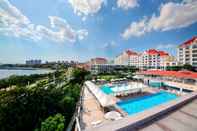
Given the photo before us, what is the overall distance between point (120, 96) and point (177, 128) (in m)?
15.2

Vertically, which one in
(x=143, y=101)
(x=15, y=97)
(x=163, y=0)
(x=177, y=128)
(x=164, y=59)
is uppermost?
(x=163, y=0)

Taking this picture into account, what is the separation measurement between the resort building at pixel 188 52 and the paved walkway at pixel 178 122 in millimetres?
41908

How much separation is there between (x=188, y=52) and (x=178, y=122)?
43681 millimetres

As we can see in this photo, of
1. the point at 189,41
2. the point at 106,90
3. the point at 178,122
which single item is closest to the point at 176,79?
the point at 106,90

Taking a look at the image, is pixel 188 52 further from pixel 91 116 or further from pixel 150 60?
pixel 91 116

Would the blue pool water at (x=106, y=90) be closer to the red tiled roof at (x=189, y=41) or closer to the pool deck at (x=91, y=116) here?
the pool deck at (x=91, y=116)

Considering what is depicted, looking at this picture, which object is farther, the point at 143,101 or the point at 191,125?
the point at 143,101

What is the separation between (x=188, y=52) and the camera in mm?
35875

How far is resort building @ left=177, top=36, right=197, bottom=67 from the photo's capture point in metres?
34.2

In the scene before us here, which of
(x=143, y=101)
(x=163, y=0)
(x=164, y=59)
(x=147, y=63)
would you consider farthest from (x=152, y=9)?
(x=147, y=63)

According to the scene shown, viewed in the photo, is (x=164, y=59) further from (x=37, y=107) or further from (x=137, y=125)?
(x=137, y=125)

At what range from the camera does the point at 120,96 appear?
16.1 metres

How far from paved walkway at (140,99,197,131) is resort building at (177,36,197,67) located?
41.9 meters

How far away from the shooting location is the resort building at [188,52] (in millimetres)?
34250
